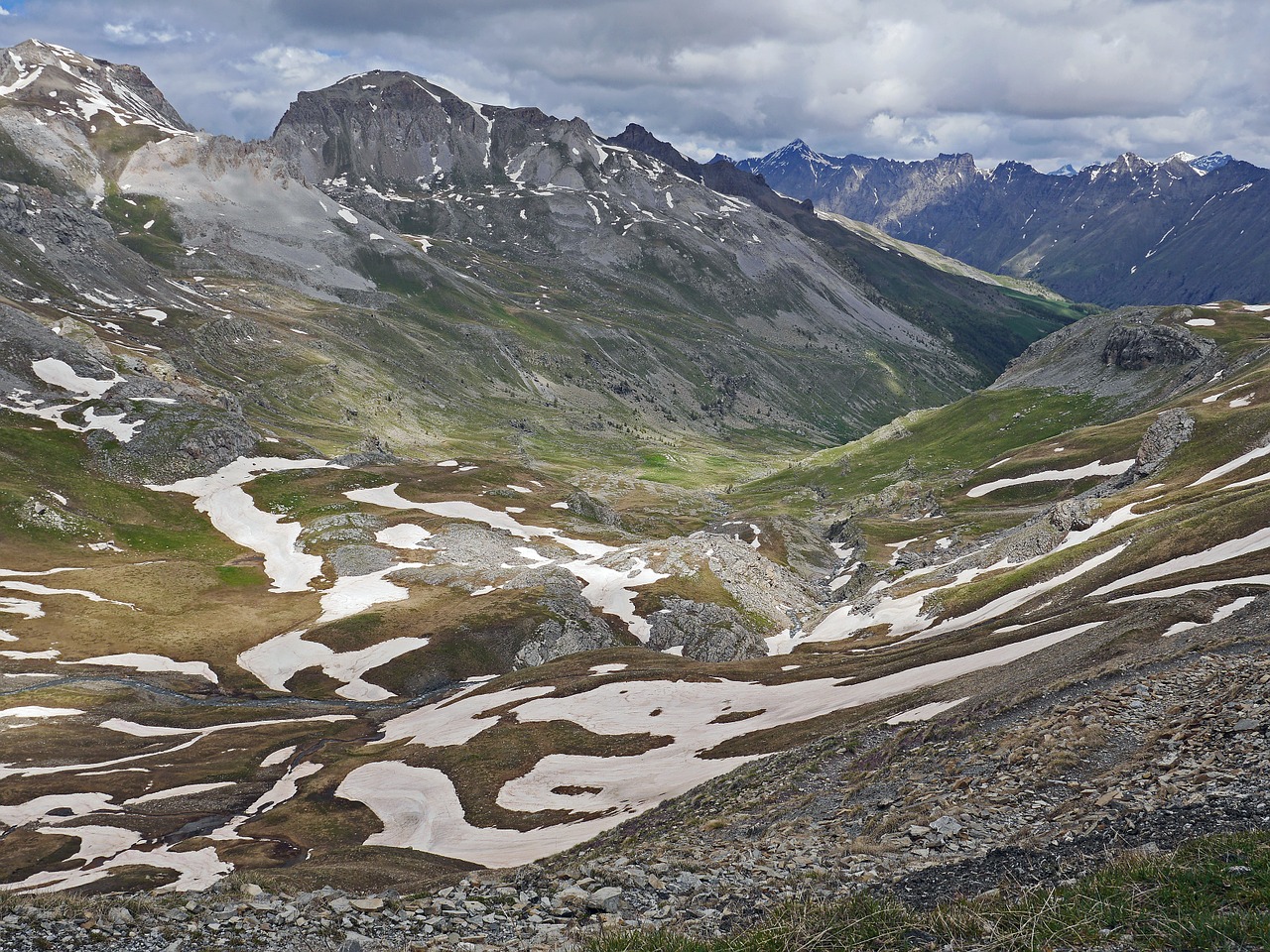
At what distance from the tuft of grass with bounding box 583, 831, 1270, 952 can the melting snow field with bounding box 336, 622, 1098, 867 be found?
23.7 meters

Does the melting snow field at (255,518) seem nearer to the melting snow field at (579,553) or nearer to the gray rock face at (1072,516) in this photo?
the melting snow field at (579,553)

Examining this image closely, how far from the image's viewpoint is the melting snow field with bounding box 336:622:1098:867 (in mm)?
39841

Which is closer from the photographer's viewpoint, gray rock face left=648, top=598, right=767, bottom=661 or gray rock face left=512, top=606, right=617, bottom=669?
gray rock face left=512, top=606, right=617, bottom=669

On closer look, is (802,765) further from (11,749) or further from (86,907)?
(11,749)

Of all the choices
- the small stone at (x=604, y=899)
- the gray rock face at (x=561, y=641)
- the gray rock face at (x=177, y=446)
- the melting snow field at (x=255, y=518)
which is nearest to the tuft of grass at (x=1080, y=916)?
the small stone at (x=604, y=899)

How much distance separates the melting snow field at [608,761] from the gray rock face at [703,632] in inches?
1248

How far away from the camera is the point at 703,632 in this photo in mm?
95312

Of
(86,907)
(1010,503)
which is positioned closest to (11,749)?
(86,907)

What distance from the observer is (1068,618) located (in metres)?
47.2

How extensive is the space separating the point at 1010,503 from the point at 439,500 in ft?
327

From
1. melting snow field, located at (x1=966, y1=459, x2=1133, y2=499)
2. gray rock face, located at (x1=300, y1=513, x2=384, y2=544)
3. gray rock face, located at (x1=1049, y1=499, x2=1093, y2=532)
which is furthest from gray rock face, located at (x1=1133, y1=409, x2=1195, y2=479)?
gray rock face, located at (x1=300, y1=513, x2=384, y2=544)

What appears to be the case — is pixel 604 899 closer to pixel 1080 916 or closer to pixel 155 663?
pixel 1080 916

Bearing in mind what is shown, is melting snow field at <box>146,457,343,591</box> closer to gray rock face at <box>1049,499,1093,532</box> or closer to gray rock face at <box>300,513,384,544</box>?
gray rock face at <box>300,513,384,544</box>

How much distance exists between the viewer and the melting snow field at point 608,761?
3984cm
